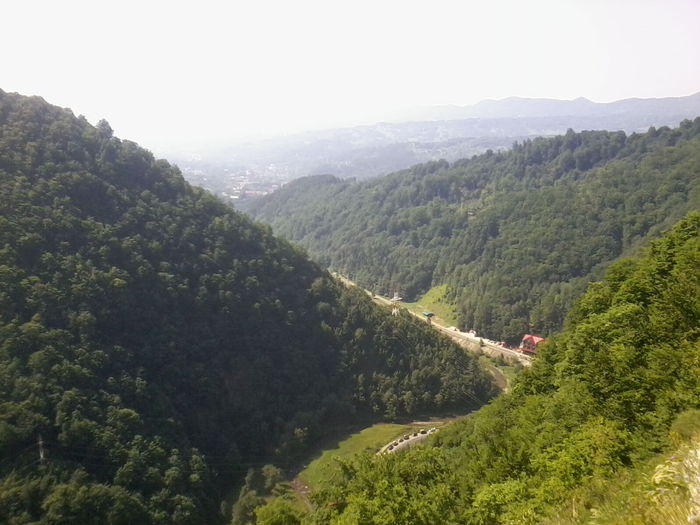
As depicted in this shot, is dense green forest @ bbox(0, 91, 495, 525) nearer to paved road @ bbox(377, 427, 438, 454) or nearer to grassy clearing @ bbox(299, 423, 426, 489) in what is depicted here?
grassy clearing @ bbox(299, 423, 426, 489)

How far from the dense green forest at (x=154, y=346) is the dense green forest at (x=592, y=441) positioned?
827 inches

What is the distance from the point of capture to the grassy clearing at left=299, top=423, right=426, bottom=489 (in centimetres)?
5050

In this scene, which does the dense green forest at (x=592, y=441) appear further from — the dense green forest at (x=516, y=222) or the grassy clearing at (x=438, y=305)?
the grassy clearing at (x=438, y=305)

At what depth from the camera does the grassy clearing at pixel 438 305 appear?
112 meters

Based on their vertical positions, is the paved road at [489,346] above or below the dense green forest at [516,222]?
below

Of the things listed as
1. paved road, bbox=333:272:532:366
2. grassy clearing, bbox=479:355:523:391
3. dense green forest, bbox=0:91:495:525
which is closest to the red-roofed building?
paved road, bbox=333:272:532:366

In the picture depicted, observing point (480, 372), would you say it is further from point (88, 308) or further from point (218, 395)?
point (88, 308)

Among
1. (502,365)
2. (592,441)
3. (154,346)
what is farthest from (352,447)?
(592,441)

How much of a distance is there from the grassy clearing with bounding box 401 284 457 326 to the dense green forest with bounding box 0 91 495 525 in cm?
3933

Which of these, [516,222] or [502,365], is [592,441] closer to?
[502,365]

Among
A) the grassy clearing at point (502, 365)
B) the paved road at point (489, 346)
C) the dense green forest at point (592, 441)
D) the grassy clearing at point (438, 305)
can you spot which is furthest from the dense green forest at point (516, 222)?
the dense green forest at point (592, 441)

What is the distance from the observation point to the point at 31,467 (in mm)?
36750

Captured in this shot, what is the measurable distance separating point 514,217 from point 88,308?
4484 inches

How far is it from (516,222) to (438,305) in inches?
1334
